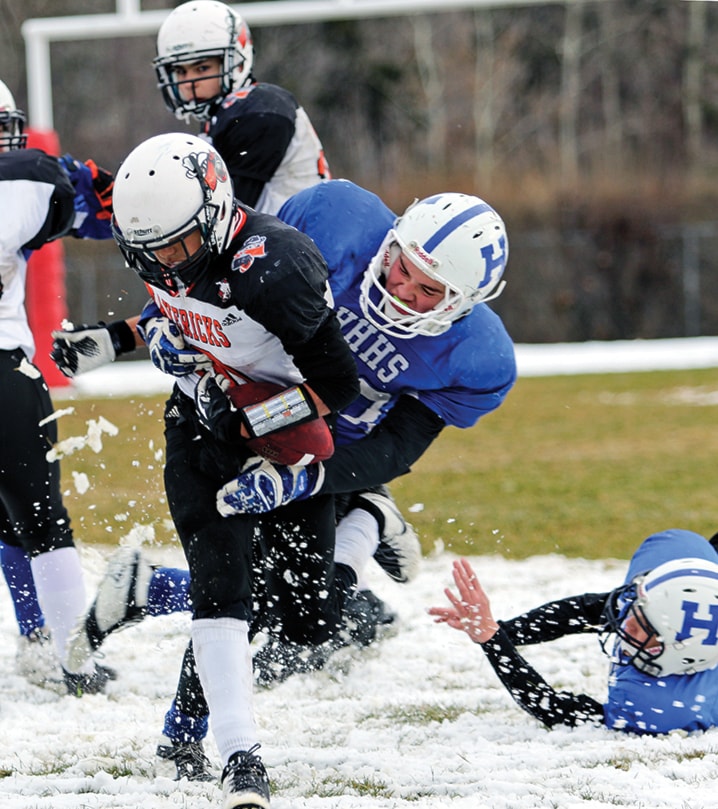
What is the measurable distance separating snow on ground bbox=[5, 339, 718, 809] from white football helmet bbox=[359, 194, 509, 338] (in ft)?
3.79

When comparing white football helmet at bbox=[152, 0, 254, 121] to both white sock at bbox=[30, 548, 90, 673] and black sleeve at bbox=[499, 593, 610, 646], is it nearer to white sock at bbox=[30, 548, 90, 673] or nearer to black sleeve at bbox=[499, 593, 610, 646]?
white sock at bbox=[30, 548, 90, 673]

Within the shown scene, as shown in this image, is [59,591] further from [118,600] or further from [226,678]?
[226,678]

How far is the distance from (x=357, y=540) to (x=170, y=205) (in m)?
1.46

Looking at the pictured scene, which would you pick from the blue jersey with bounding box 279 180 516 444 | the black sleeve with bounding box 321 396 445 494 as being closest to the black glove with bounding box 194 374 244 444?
the black sleeve with bounding box 321 396 445 494

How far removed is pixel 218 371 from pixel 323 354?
0.34 m

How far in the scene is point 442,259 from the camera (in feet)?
11.0

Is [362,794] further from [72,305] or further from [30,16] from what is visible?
[30,16]

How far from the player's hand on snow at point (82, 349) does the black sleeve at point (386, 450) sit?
708 millimetres

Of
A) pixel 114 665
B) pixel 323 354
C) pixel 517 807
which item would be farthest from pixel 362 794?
pixel 114 665

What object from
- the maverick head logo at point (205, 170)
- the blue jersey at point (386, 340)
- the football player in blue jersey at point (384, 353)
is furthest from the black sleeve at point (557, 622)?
the maverick head logo at point (205, 170)

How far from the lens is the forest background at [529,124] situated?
18.7 m

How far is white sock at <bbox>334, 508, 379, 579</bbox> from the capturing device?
3.85m

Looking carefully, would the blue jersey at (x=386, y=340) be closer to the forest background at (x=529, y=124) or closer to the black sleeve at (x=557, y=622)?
the black sleeve at (x=557, y=622)

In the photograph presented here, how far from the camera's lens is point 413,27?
69.3 ft
